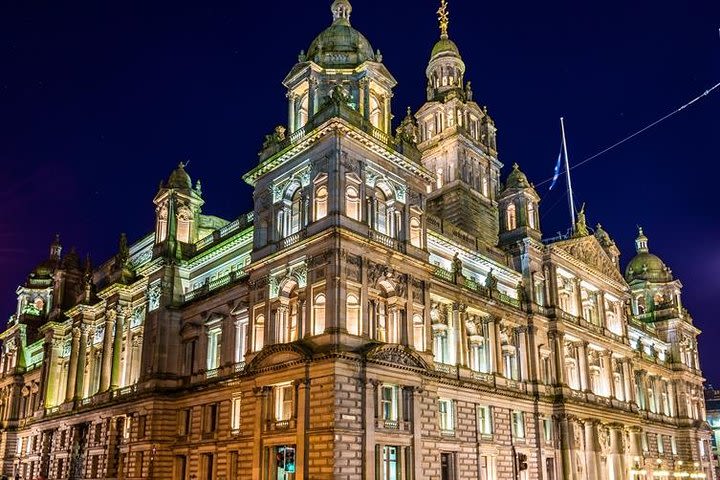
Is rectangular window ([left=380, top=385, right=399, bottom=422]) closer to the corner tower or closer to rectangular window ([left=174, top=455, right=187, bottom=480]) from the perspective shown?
rectangular window ([left=174, top=455, right=187, bottom=480])

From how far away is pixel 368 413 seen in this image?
3800cm

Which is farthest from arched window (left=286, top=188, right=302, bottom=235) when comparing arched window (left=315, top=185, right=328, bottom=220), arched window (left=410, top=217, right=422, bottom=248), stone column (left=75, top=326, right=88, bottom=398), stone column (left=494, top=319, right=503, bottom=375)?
stone column (left=75, top=326, right=88, bottom=398)

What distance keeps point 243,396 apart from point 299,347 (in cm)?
697

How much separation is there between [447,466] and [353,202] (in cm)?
1822

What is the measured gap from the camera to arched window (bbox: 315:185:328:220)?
42656 mm

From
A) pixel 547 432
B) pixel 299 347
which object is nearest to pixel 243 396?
pixel 299 347

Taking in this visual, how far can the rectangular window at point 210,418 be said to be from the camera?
158ft

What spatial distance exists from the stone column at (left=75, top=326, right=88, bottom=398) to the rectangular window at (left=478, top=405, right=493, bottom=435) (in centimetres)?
3573

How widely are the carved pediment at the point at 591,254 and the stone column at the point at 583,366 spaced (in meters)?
7.67

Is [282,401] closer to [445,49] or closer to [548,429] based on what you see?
[548,429]

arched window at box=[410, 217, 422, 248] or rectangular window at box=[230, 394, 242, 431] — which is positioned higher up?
arched window at box=[410, 217, 422, 248]

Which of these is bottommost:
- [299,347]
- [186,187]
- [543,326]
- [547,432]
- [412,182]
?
[547,432]

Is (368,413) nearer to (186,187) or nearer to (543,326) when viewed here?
(543,326)

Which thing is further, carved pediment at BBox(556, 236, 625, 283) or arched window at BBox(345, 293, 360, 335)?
carved pediment at BBox(556, 236, 625, 283)
